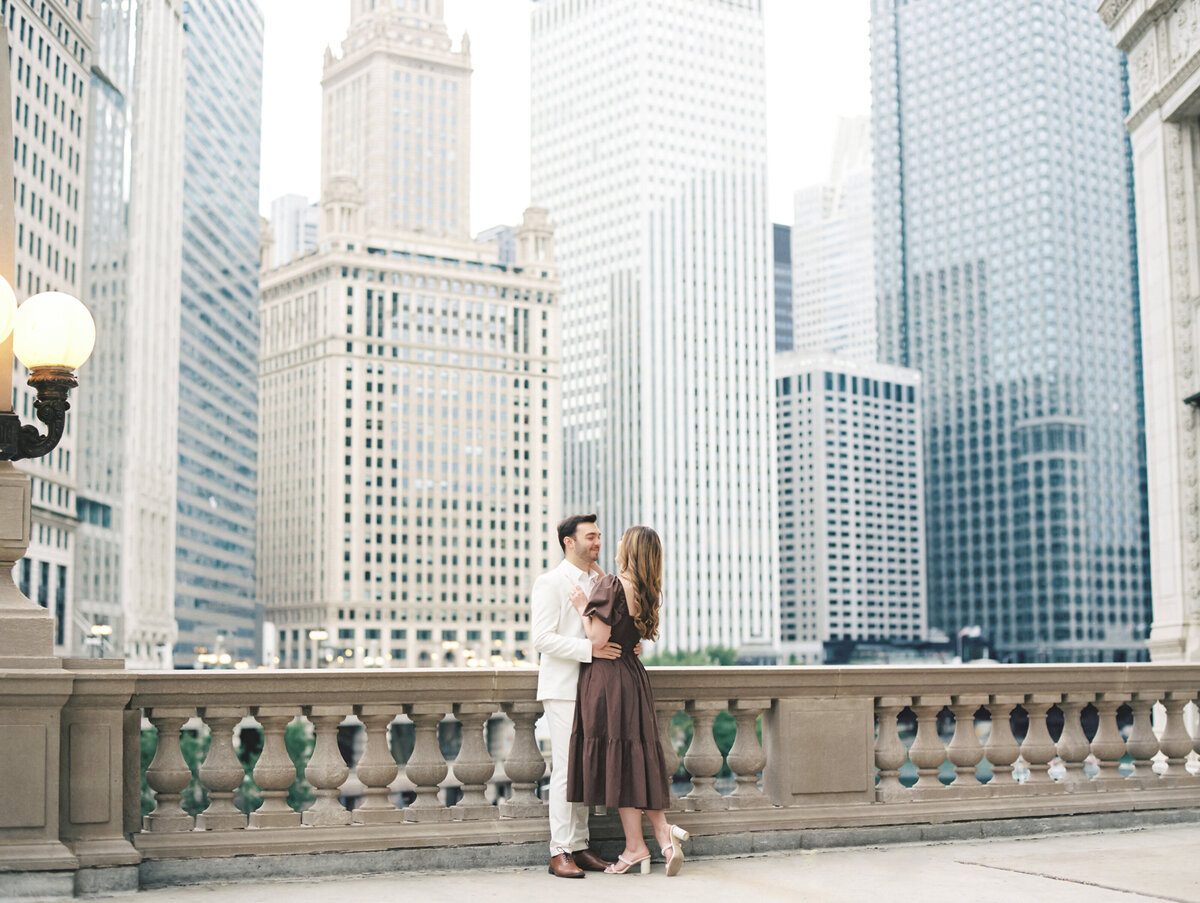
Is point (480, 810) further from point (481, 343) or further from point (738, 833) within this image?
point (481, 343)

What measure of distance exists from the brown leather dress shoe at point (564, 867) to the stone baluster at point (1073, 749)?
4.58 metres

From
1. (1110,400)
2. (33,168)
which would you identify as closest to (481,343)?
(1110,400)

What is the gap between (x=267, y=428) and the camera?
198750mm

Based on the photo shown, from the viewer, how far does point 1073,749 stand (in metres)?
12.1

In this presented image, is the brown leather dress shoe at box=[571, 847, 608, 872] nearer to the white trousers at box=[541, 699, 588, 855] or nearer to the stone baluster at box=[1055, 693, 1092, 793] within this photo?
the white trousers at box=[541, 699, 588, 855]

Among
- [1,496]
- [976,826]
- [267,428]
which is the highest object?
[267,428]

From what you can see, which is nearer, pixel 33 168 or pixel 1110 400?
pixel 33 168

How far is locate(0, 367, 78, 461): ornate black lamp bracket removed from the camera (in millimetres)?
9375

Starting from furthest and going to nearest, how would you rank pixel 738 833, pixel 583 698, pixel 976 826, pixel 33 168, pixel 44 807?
pixel 33 168 → pixel 976 826 → pixel 738 833 → pixel 583 698 → pixel 44 807

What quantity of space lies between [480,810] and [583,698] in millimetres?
1198

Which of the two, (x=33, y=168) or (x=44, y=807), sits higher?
(x=33, y=168)

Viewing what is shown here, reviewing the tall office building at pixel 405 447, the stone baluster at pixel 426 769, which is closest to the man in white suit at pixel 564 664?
the stone baluster at pixel 426 769

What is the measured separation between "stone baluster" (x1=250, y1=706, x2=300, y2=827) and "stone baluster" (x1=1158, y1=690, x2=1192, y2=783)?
739 centimetres

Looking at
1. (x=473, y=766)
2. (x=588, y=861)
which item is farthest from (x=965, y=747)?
(x=473, y=766)
